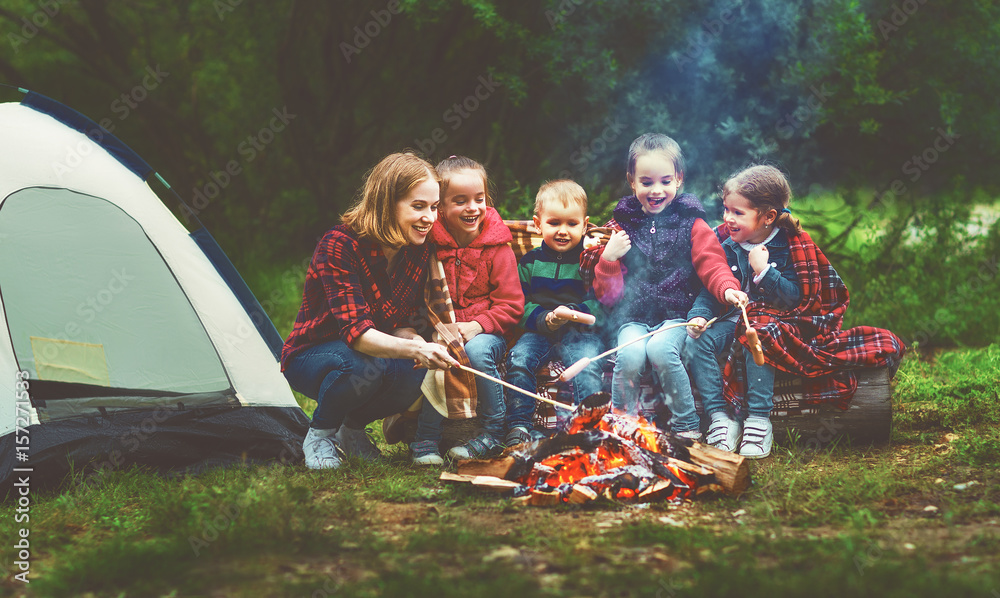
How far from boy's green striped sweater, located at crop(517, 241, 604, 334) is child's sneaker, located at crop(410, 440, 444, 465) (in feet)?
2.51

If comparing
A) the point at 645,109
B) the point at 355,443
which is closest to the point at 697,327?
the point at 355,443

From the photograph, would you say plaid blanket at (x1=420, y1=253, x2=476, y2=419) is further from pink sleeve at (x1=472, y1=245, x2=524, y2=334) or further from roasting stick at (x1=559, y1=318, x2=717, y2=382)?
roasting stick at (x1=559, y1=318, x2=717, y2=382)

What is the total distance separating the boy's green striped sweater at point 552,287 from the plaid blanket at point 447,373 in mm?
410

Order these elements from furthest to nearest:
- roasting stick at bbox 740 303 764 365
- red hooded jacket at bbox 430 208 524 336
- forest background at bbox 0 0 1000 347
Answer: forest background at bbox 0 0 1000 347
red hooded jacket at bbox 430 208 524 336
roasting stick at bbox 740 303 764 365

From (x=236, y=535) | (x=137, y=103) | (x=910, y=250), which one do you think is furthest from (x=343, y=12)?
(x=236, y=535)

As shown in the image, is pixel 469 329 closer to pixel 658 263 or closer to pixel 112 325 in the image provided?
pixel 658 263

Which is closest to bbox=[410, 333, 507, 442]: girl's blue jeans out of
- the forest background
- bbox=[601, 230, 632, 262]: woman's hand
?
bbox=[601, 230, 632, 262]: woman's hand

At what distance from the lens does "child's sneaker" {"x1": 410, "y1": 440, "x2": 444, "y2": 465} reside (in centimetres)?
402

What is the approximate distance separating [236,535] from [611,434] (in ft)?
5.09

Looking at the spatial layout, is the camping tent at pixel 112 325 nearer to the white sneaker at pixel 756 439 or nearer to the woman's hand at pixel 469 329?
the woman's hand at pixel 469 329

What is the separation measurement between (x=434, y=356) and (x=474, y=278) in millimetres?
578

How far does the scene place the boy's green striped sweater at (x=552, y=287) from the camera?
4121mm

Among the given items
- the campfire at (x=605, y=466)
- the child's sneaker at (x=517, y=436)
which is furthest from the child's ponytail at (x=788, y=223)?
the child's sneaker at (x=517, y=436)

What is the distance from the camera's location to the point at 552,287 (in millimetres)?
4160
